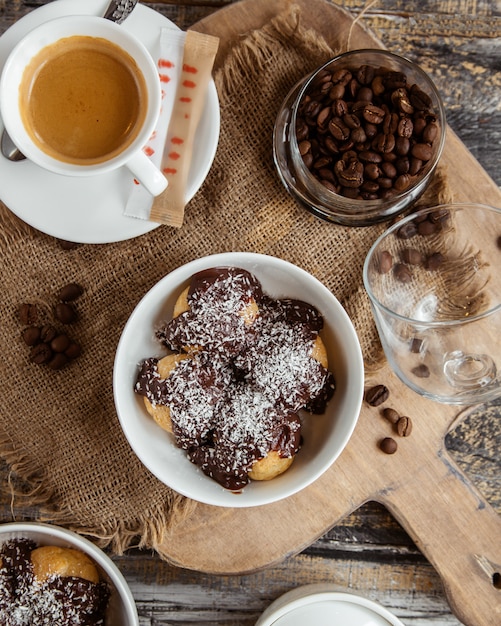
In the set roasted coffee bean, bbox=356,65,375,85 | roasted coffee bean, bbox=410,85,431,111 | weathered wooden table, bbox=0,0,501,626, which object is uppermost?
roasted coffee bean, bbox=356,65,375,85

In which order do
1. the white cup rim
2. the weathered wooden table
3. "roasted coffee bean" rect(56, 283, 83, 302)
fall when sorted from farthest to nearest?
1. the weathered wooden table
2. "roasted coffee bean" rect(56, 283, 83, 302)
3. the white cup rim

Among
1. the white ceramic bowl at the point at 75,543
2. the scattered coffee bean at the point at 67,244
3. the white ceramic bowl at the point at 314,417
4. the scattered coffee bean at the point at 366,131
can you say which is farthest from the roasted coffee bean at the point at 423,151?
the white ceramic bowl at the point at 75,543

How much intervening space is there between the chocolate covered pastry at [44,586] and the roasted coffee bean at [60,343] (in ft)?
1.41

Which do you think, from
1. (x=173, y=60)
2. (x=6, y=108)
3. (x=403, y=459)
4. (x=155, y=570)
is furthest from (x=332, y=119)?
(x=155, y=570)

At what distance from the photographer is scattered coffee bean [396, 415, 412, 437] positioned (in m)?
1.46

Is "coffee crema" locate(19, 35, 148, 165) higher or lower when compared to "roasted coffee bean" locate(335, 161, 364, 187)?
higher

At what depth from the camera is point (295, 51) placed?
146cm

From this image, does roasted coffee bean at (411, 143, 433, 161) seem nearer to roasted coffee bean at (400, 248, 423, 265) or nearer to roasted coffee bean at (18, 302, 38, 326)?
roasted coffee bean at (400, 248, 423, 265)

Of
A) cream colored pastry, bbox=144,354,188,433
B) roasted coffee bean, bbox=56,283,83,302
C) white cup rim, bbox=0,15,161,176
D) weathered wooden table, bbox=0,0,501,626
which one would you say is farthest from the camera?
weathered wooden table, bbox=0,0,501,626

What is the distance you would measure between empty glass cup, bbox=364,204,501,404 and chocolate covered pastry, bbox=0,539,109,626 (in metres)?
0.81

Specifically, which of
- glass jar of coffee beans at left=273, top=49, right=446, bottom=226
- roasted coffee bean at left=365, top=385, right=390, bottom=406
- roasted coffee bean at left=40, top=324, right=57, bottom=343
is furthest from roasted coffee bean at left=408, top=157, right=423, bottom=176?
roasted coffee bean at left=40, top=324, right=57, bottom=343

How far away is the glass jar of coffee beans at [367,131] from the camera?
1331mm

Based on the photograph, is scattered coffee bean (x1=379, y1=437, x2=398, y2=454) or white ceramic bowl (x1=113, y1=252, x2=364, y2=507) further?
scattered coffee bean (x1=379, y1=437, x2=398, y2=454)

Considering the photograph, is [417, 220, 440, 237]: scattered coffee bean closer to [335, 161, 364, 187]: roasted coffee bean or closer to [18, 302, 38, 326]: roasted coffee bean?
[335, 161, 364, 187]: roasted coffee bean
